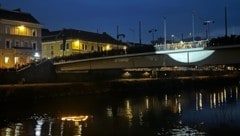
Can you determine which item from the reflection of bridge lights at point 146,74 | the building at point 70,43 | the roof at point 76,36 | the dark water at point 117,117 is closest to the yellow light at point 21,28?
the building at point 70,43

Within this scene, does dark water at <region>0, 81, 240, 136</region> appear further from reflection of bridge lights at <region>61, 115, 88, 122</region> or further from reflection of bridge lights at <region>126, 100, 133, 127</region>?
reflection of bridge lights at <region>61, 115, 88, 122</region>

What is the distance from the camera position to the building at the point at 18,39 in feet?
326

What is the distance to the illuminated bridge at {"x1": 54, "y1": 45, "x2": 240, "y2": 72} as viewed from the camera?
5678cm

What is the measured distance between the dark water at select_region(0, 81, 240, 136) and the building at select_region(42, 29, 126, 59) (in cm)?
5335

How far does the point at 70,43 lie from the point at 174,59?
223ft

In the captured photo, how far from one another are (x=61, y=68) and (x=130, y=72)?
29.6m

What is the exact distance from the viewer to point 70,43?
128 m

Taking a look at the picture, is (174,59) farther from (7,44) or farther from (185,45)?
(7,44)

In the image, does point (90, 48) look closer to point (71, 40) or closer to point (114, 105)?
point (71, 40)

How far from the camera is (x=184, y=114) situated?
Answer: 55.5 metres

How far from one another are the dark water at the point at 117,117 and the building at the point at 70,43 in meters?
53.4

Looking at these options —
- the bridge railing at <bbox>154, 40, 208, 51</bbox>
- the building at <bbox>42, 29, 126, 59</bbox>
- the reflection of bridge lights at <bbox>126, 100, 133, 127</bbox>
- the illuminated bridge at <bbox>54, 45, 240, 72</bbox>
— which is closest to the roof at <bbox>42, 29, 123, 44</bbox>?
the building at <bbox>42, 29, 126, 59</bbox>

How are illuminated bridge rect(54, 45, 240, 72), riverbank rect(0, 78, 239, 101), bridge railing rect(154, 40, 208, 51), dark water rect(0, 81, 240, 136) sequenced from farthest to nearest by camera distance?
1. riverbank rect(0, 78, 239, 101)
2. bridge railing rect(154, 40, 208, 51)
3. illuminated bridge rect(54, 45, 240, 72)
4. dark water rect(0, 81, 240, 136)

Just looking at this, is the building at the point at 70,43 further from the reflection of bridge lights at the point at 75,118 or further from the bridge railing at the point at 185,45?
the reflection of bridge lights at the point at 75,118
